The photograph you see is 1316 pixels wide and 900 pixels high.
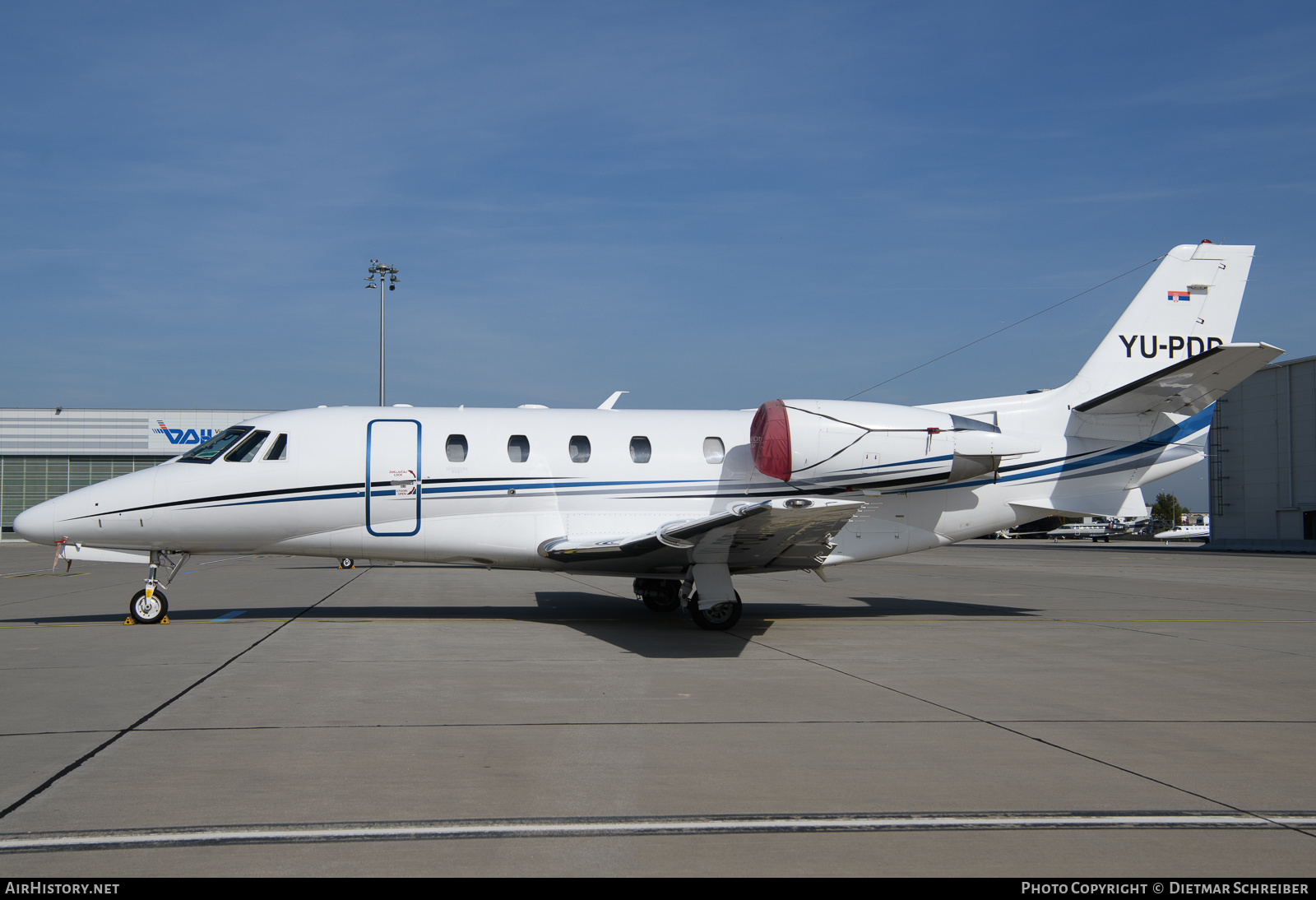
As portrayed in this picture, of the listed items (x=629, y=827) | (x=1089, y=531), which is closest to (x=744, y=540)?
(x=629, y=827)

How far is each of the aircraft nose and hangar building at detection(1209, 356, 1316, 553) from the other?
176 ft

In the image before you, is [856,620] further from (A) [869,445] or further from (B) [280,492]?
(B) [280,492]

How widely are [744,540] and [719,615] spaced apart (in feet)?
4.83

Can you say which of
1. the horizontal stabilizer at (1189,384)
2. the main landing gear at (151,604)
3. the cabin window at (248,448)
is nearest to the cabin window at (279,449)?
the cabin window at (248,448)

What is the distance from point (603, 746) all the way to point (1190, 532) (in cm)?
9332

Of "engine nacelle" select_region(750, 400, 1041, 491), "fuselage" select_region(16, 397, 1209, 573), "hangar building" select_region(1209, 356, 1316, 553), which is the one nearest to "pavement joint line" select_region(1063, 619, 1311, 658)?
"fuselage" select_region(16, 397, 1209, 573)

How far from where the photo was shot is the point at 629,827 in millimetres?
4668

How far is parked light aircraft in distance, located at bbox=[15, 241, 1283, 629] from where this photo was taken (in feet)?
41.5

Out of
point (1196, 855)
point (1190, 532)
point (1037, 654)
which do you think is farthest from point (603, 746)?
point (1190, 532)

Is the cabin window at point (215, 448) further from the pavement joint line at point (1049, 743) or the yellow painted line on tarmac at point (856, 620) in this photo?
the pavement joint line at point (1049, 743)

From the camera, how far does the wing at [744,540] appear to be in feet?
34.3

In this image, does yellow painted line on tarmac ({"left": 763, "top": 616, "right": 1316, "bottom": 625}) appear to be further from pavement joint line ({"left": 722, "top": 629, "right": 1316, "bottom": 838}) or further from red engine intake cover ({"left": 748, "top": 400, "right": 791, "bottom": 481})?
pavement joint line ({"left": 722, "top": 629, "right": 1316, "bottom": 838})

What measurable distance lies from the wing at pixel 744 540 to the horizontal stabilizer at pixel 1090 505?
3.66 meters
